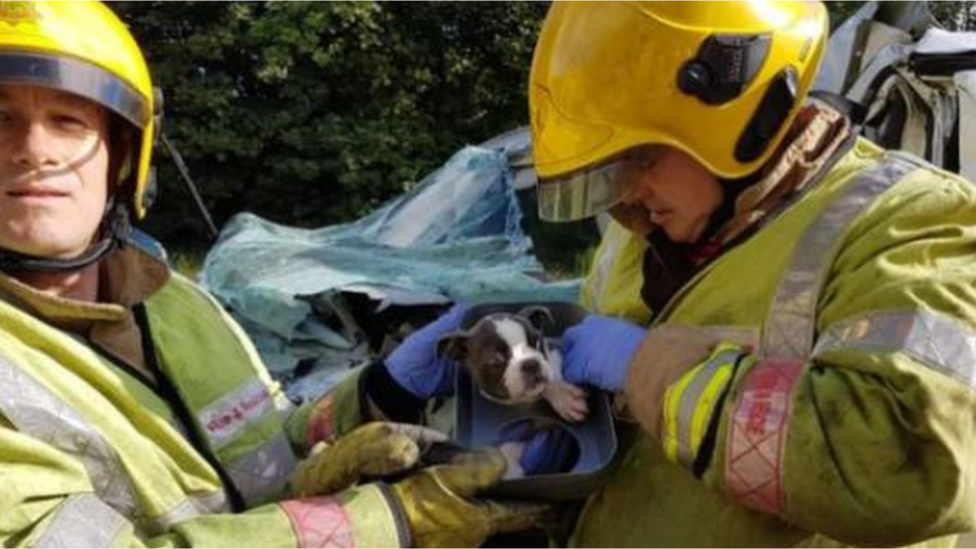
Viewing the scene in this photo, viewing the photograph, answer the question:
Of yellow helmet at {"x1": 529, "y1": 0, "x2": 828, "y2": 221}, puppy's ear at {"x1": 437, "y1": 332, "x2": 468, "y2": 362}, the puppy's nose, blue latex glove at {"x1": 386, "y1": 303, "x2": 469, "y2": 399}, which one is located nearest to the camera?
yellow helmet at {"x1": 529, "y1": 0, "x2": 828, "y2": 221}

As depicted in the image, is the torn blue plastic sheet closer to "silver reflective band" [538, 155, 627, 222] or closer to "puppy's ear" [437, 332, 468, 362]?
"puppy's ear" [437, 332, 468, 362]

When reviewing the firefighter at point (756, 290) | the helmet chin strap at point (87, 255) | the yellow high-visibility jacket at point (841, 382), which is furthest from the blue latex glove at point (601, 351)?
the helmet chin strap at point (87, 255)

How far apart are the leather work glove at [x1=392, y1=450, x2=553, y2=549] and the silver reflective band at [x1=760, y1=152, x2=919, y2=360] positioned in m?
0.56

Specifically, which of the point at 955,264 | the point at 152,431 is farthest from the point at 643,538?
the point at 152,431

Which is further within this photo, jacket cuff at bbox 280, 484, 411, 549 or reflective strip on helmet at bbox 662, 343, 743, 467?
jacket cuff at bbox 280, 484, 411, 549

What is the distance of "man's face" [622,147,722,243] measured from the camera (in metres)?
2.15

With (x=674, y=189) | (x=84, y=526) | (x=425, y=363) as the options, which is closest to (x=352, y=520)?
(x=84, y=526)

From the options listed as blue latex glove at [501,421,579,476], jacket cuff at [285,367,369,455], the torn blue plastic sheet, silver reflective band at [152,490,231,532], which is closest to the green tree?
the torn blue plastic sheet

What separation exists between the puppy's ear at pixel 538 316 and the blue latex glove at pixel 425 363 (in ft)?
0.53

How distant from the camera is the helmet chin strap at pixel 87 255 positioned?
2189mm

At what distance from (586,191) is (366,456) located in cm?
63

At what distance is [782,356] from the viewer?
6.40 ft

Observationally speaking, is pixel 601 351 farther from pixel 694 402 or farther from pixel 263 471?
pixel 263 471

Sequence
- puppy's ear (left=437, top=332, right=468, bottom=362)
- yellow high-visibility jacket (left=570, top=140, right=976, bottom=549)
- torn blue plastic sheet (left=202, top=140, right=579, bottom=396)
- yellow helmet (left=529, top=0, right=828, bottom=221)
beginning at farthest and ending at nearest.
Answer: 1. torn blue plastic sheet (left=202, top=140, right=579, bottom=396)
2. puppy's ear (left=437, top=332, right=468, bottom=362)
3. yellow helmet (left=529, top=0, right=828, bottom=221)
4. yellow high-visibility jacket (left=570, top=140, right=976, bottom=549)
